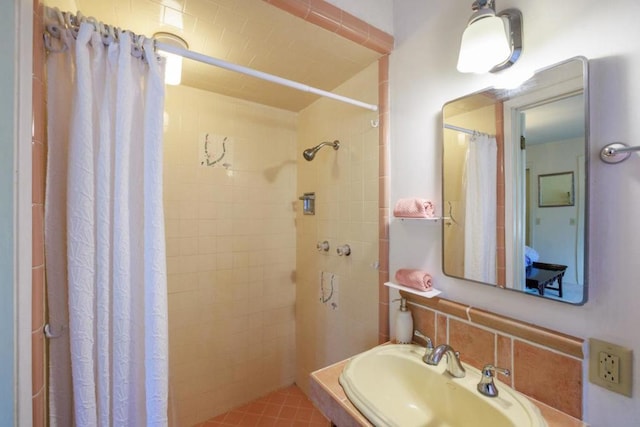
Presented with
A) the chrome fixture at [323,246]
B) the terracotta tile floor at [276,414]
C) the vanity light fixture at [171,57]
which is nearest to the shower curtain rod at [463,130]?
the chrome fixture at [323,246]

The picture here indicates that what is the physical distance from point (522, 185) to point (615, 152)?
22 centimetres

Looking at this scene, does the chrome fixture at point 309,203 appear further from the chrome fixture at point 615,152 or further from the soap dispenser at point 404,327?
the chrome fixture at point 615,152

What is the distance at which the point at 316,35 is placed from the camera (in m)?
1.21

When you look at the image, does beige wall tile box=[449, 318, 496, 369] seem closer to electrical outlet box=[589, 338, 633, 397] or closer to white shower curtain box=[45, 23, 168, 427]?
electrical outlet box=[589, 338, 633, 397]

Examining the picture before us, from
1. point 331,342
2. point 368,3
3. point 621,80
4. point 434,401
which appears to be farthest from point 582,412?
point 368,3

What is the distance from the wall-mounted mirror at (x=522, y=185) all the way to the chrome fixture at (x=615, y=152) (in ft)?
0.12

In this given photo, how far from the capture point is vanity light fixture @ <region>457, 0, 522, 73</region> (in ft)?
2.72

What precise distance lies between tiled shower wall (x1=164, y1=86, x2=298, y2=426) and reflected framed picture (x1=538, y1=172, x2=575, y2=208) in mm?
1650

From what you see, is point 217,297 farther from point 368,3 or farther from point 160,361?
point 368,3

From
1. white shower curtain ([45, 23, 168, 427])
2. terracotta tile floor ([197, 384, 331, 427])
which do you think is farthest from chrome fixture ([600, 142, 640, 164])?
terracotta tile floor ([197, 384, 331, 427])

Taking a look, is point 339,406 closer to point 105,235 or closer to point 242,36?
point 105,235

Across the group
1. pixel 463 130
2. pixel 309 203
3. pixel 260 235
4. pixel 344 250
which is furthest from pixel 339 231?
pixel 463 130

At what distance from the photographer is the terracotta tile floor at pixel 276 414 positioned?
5.92 feet

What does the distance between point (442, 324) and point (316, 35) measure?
4.45 ft
